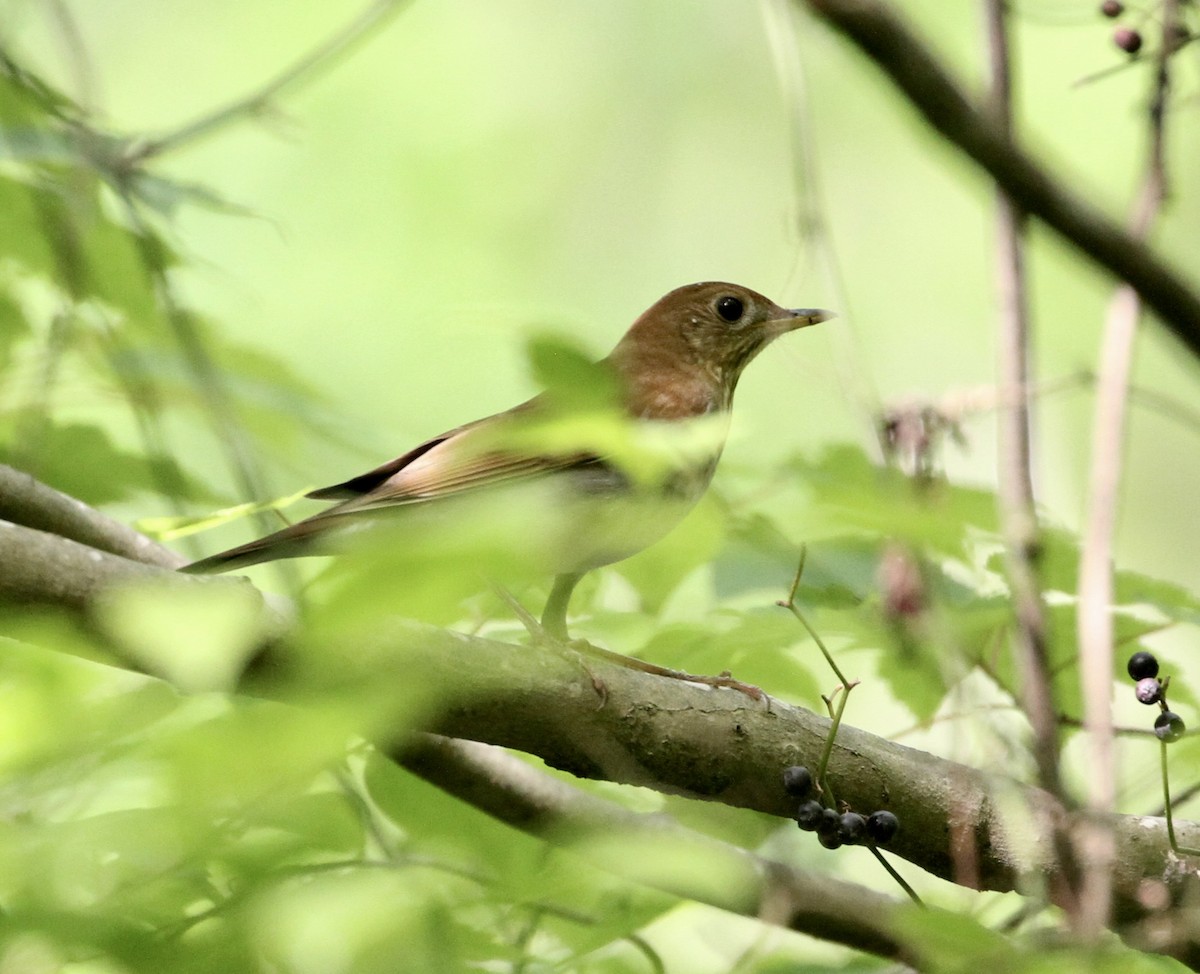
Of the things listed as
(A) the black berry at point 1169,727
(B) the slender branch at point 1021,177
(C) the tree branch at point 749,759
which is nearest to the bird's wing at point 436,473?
(C) the tree branch at point 749,759

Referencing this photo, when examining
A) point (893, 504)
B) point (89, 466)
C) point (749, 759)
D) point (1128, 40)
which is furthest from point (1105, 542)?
point (89, 466)

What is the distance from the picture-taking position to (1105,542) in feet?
8.66

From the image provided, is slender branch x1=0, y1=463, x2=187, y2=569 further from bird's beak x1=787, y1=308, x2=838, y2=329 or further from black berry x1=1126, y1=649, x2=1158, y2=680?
bird's beak x1=787, y1=308, x2=838, y2=329

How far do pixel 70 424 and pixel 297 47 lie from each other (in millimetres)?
9042

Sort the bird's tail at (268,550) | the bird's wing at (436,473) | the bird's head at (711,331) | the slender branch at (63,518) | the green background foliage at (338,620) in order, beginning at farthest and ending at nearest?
the bird's head at (711,331) → the bird's wing at (436,473) → the bird's tail at (268,550) → the slender branch at (63,518) → the green background foliage at (338,620)

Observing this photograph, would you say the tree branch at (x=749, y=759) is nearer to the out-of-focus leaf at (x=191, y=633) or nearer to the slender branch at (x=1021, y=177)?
the out-of-focus leaf at (x=191, y=633)

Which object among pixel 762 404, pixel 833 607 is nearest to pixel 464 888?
pixel 833 607

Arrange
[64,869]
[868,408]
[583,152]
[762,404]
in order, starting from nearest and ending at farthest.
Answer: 1. [64,869]
2. [868,408]
3. [762,404]
4. [583,152]

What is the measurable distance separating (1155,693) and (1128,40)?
82.4 inches

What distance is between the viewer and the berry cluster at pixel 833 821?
2996mm

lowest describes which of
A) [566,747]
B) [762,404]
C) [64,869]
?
[762,404]

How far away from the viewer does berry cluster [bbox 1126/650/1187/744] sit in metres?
2.70

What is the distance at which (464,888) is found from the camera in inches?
111

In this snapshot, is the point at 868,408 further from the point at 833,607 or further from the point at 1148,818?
the point at 1148,818
